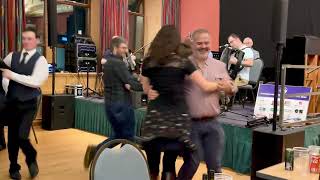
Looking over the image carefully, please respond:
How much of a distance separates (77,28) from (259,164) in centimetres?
556

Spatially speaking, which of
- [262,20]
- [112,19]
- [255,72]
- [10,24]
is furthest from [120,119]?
[262,20]

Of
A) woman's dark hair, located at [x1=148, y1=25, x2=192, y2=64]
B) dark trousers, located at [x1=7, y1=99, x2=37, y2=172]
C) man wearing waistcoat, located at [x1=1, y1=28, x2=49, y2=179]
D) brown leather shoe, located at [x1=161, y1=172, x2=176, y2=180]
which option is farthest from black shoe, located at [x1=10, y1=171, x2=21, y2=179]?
woman's dark hair, located at [x1=148, y1=25, x2=192, y2=64]

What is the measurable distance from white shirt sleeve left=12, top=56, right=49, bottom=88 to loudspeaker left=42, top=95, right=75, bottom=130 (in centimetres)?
286

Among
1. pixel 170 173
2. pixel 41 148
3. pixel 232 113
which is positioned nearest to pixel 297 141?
pixel 170 173

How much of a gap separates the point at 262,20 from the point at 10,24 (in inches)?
191

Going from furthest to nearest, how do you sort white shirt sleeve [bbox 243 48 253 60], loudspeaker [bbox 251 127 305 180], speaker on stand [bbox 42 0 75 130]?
speaker on stand [bbox 42 0 75 130] < white shirt sleeve [bbox 243 48 253 60] < loudspeaker [bbox 251 127 305 180]

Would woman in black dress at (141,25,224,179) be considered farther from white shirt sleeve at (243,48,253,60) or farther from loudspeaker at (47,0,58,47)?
loudspeaker at (47,0,58,47)

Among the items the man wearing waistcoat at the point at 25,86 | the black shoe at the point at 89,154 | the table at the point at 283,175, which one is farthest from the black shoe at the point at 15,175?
the table at the point at 283,175

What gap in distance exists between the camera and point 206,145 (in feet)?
9.37

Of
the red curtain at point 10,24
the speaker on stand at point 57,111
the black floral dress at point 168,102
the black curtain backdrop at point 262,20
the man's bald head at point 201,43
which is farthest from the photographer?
the black curtain backdrop at point 262,20

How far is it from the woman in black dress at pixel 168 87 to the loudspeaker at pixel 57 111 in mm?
4099

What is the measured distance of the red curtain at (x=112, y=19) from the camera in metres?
7.87

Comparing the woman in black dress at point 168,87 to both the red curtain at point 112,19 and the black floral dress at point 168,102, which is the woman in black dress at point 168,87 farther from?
the red curtain at point 112,19

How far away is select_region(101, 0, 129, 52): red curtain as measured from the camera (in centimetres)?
787
